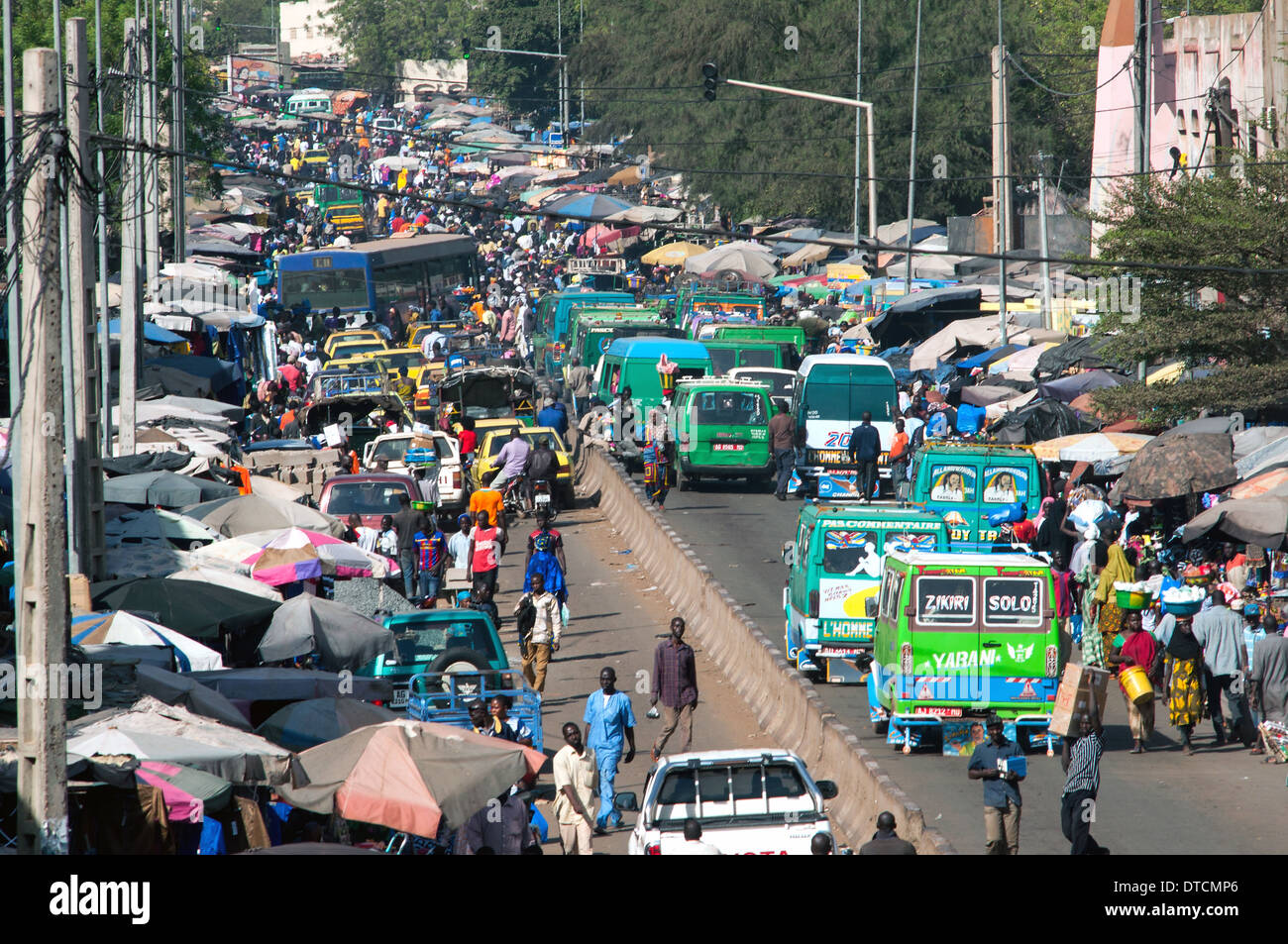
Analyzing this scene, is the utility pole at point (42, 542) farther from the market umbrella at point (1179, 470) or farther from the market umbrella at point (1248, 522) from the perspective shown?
the market umbrella at point (1179, 470)

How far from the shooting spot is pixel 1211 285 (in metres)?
27.8

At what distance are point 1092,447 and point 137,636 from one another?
15.4 m

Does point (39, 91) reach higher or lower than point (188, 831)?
higher

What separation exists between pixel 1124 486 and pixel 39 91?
1688 cm

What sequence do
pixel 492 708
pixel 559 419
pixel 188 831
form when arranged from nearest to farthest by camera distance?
pixel 188 831, pixel 492 708, pixel 559 419

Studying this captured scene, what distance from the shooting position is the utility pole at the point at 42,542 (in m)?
11.0

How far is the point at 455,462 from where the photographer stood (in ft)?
101

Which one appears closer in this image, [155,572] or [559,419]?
[155,572]

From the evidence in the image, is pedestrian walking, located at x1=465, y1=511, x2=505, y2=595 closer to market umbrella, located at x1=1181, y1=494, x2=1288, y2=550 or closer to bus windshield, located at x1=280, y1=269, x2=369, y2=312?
market umbrella, located at x1=1181, y1=494, x2=1288, y2=550

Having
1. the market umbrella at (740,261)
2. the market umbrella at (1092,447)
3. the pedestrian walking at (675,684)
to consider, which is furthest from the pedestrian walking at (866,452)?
the market umbrella at (740,261)

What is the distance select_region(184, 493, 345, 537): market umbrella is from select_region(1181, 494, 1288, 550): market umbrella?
37.4 ft

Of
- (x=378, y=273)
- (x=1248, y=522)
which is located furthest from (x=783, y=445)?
(x=378, y=273)

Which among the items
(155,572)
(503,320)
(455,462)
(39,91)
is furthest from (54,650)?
(503,320)
